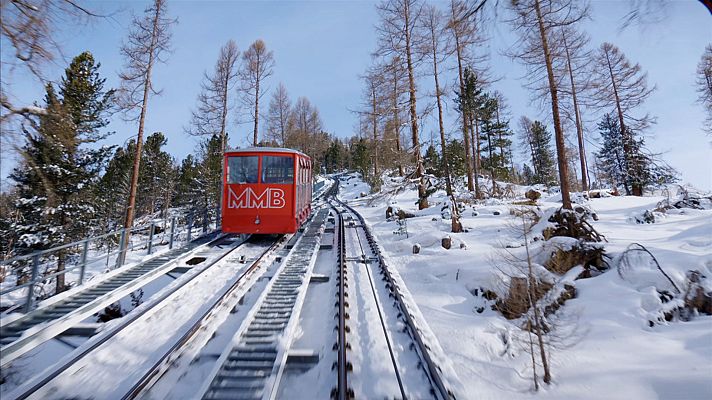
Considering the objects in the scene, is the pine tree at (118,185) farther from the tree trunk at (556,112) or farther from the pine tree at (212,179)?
the tree trunk at (556,112)

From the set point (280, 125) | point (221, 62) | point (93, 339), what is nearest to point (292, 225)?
point (93, 339)

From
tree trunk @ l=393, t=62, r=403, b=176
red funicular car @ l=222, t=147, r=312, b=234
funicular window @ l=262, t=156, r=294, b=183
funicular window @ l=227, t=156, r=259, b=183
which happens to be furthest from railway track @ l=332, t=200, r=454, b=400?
tree trunk @ l=393, t=62, r=403, b=176

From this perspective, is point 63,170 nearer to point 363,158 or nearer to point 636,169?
point 636,169

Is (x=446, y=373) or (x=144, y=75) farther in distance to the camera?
(x=144, y=75)

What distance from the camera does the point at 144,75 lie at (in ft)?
44.3

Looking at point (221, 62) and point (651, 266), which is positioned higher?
point (221, 62)

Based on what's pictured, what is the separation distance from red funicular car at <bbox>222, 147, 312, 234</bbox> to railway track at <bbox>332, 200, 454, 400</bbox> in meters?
4.43

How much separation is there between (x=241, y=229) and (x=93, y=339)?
5.90 meters

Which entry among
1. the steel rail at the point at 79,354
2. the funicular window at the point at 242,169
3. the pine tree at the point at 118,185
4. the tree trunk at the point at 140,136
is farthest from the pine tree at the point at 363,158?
the steel rail at the point at 79,354

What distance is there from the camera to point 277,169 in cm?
1019

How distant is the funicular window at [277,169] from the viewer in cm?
1008

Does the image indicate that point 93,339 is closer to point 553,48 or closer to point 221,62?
point 553,48

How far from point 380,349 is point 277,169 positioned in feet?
25.0

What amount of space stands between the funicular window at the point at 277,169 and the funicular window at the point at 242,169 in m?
0.31
